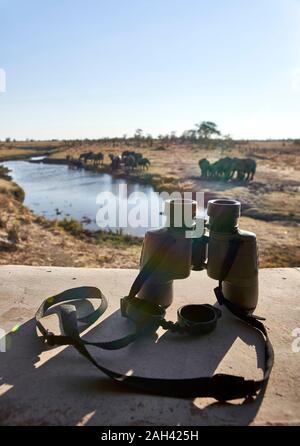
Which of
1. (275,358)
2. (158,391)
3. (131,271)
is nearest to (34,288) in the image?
(131,271)

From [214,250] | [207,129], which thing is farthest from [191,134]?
[214,250]

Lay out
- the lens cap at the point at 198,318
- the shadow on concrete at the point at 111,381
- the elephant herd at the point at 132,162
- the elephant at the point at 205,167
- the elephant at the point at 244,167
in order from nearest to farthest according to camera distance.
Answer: the shadow on concrete at the point at 111,381, the lens cap at the point at 198,318, the elephant at the point at 244,167, the elephant at the point at 205,167, the elephant herd at the point at 132,162

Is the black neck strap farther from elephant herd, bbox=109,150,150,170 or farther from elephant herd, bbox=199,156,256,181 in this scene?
elephant herd, bbox=109,150,150,170

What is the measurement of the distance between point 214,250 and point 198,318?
1.14 feet

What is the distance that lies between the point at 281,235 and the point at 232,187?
721 cm

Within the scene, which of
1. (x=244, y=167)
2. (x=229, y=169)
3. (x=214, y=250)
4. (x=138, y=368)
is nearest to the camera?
(x=138, y=368)

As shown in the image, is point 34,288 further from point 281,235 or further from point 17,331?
point 281,235

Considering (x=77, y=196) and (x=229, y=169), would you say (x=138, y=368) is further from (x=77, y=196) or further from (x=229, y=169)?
(x=229, y=169)

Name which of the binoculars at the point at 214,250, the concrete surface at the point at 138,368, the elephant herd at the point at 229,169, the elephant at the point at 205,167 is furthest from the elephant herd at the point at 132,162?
the binoculars at the point at 214,250

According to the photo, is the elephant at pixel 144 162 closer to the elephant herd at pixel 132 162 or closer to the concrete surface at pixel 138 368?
the elephant herd at pixel 132 162

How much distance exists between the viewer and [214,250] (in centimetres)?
170

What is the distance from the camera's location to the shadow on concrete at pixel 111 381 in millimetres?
1168

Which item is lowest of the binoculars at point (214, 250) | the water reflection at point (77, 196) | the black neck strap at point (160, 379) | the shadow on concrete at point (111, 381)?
the water reflection at point (77, 196)

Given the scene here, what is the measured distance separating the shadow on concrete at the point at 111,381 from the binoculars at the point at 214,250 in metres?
0.21
